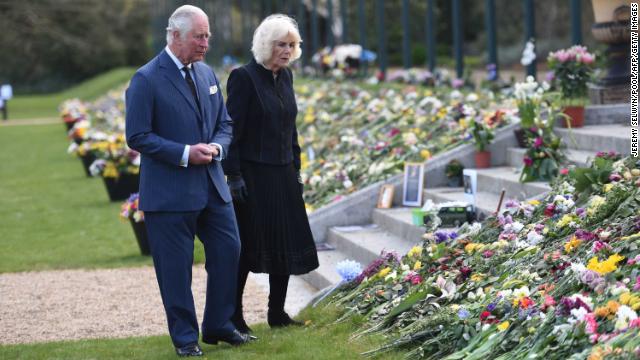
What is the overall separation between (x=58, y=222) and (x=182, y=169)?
731cm

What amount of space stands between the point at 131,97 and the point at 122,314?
7.17ft

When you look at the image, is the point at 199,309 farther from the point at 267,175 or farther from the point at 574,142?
the point at 574,142

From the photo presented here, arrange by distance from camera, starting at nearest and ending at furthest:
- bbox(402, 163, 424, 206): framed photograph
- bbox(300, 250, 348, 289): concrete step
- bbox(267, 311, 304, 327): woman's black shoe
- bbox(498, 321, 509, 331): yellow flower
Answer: bbox(498, 321, 509, 331): yellow flower, bbox(267, 311, 304, 327): woman's black shoe, bbox(300, 250, 348, 289): concrete step, bbox(402, 163, 424, 206): framed photograph

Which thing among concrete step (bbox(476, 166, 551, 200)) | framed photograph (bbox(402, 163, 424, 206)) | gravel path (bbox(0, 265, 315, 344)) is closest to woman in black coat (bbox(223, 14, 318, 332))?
gravel path (bbox(0, 265, 315, 344))

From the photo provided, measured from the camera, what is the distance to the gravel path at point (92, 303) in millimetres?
6949

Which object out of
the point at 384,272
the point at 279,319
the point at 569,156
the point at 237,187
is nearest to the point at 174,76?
the point at 237,187

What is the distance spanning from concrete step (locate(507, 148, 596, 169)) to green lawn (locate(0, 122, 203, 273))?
2663mm

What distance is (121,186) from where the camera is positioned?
46.6 ft

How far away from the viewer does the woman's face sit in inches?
240

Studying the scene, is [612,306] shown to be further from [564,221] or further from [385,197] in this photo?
[385,197]

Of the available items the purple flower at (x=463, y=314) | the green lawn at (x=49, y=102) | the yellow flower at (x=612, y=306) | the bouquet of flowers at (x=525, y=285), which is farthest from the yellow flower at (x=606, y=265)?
the green lawn at (x=49, y=102)

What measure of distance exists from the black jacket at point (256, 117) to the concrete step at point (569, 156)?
7.88 feet

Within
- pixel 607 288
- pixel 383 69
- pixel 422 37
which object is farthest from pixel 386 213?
pixel 422 37

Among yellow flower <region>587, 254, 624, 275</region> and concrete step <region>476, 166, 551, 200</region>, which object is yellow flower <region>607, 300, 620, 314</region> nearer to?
yellow flower <region>587, 254, 624, 275</region>
